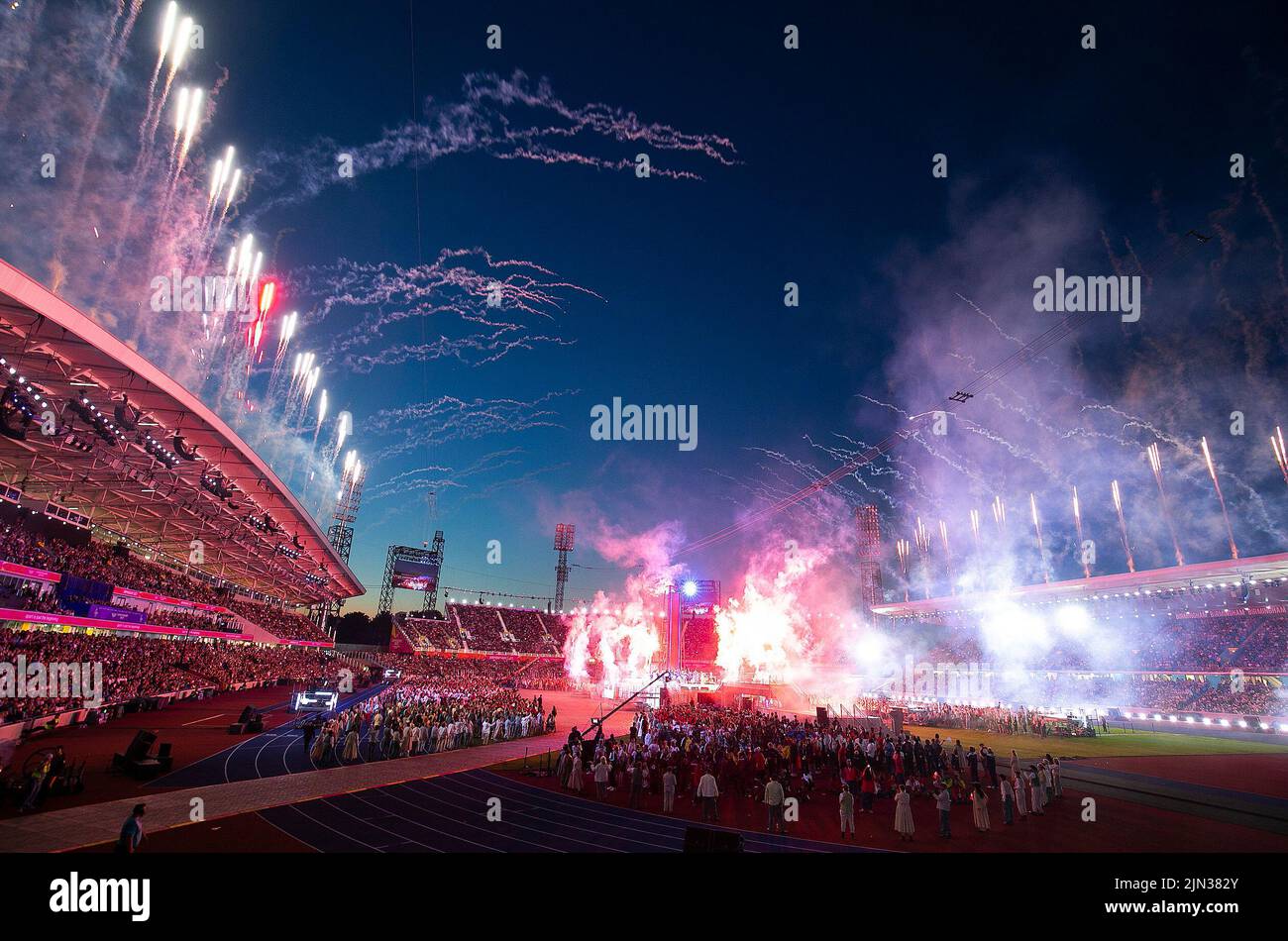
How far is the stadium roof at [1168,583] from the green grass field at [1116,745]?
10.2 meters

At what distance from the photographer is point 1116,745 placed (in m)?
28.2

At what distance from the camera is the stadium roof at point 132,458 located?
54.3 ft

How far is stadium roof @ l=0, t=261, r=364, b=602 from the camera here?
16547mm

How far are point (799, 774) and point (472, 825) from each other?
1145 cm

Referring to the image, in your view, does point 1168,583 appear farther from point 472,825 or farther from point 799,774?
point 472,825

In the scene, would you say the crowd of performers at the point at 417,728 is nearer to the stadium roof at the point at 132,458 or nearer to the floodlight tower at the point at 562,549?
the stadium roof at the point at 132,458

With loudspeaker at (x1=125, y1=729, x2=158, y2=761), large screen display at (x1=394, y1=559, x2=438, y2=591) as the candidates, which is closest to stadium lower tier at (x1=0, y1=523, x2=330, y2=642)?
loudspeaker at (x1=125, y1=729, x2=158, y2=761)

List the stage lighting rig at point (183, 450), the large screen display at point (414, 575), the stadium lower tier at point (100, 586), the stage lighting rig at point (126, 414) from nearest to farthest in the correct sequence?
1. the stage lighting rig at point (126, 414)
2. the stadium lower tier at point (100, 586)
3. the stage lighting rig at point (183, 450)
4. the large screen display at point (414, 575)

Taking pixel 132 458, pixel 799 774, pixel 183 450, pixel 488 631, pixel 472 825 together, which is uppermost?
pixel 183 450

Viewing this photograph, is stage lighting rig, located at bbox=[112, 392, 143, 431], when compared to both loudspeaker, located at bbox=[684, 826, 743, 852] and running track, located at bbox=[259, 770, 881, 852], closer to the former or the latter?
running track, located at bbox=[259, 770, 881, 852]

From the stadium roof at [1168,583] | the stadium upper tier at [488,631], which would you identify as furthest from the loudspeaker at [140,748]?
the stadium upper tier at [488,631]

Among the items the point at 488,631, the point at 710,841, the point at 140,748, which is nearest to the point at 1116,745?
the point at 710,841
